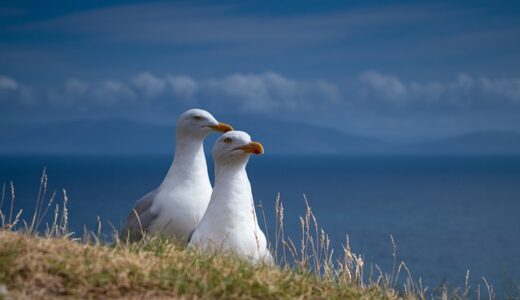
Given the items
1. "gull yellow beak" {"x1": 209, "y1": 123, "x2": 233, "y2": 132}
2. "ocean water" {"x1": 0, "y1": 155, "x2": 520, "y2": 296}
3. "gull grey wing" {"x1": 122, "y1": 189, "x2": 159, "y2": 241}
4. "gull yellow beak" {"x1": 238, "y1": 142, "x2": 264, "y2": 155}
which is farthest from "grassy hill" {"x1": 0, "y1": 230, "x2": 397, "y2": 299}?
"ocean water" {"x1": 0, "y1": 155, "x2": 520, "y2": 296}

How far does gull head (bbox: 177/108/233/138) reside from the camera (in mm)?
11562

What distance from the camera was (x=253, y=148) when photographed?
9672 mm

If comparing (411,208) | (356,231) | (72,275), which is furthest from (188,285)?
(411,208)

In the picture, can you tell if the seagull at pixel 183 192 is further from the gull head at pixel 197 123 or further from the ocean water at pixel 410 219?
the ocean water at pixel 410 219

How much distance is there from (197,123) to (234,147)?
192 centimetres

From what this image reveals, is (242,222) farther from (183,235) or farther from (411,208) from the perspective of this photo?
(411,208)

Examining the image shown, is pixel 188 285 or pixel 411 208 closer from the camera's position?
pixel 188 285

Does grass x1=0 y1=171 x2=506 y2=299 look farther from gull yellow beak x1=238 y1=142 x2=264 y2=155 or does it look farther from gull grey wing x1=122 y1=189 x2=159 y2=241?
gull grey wing x1=122 y1=189 x2=159 y2=241

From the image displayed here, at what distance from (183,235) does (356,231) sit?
9873cm

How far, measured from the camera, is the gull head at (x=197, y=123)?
11.6 metres

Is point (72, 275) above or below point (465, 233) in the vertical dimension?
above

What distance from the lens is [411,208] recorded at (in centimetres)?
14575

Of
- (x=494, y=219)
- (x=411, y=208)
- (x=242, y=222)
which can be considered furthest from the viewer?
(x=411, y=208)

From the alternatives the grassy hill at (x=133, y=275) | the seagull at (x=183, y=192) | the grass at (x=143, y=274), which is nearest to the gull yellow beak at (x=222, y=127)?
the seagull at (x=183, y=192)
